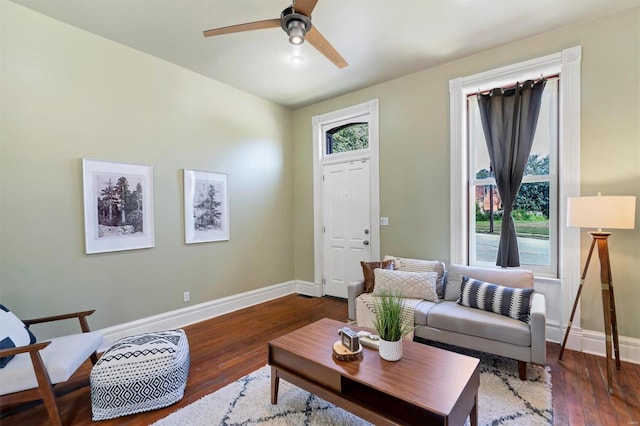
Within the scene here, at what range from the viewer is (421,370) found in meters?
1.72

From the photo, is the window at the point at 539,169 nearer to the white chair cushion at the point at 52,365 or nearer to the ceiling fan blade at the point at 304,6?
the ceiling fan blade at the point at 304,6

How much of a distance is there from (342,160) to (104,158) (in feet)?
10.0

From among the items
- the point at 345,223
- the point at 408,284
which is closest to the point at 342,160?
the point at 345,223

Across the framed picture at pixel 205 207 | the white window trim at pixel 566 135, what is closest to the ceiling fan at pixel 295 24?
the framed picture at pixel 205 207

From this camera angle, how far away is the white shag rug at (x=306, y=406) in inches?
75.8

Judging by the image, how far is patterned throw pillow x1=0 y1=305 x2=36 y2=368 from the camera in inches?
75.3

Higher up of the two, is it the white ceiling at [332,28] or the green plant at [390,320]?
the white ceiling at [332,28]

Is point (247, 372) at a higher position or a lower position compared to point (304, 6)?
lower

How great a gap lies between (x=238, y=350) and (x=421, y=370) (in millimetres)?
1962

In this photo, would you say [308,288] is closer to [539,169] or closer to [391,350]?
[391,350]

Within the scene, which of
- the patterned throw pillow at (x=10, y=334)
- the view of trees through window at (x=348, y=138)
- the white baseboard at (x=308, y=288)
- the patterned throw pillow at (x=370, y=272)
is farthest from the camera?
the white baseboard at (x=308, y=288)

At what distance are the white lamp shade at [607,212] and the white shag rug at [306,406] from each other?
1.31 m

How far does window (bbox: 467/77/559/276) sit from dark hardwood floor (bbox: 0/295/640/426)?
0.99m

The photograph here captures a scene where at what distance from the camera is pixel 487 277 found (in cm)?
293
